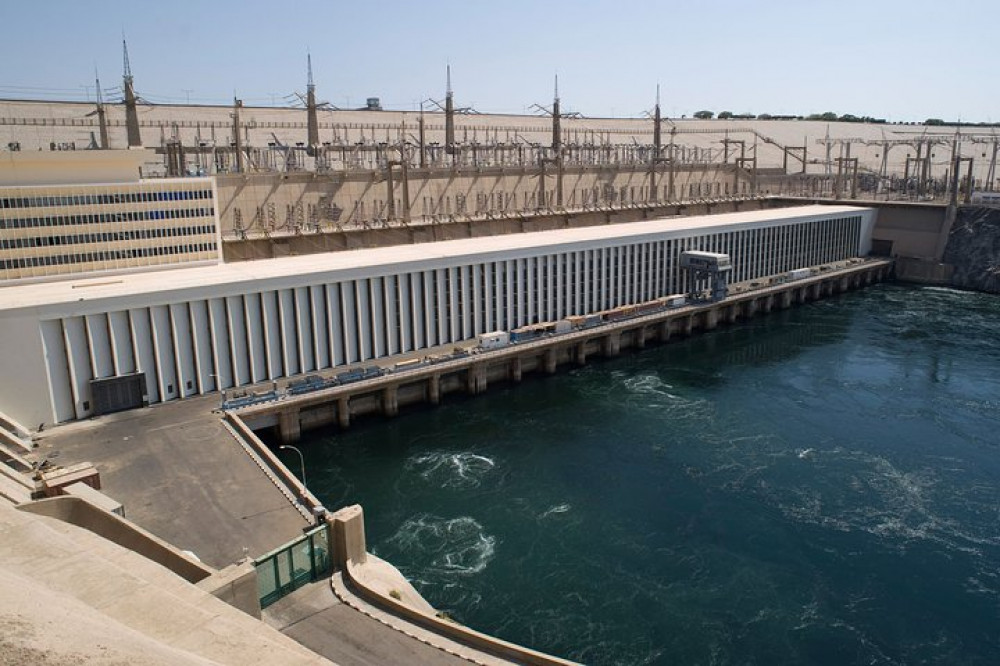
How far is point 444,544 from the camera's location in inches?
1008

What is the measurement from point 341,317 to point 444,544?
15817 mm

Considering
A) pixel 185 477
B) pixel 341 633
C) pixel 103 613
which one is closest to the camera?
pixel 103 613

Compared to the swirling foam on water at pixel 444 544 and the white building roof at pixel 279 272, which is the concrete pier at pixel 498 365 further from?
the swirling foam on water at pixel 444 544

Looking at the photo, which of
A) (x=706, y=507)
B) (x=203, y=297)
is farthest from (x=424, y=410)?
(x=706, y=507)

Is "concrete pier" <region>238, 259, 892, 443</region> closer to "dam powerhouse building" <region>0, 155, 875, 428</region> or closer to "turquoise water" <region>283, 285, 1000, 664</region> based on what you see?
"turquoise water" <region>283, 285, 1000, 664</region>

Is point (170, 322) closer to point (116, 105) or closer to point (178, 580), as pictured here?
point (178, 580)

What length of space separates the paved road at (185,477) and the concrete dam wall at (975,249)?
65.2 m

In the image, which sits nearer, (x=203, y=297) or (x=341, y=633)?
(x=341, y=633)

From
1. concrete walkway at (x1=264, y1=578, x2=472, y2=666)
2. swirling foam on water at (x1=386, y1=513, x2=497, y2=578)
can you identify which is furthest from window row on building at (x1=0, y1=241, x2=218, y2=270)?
concrete walkway at (x1=264, y1=578, x2=472, y2=666)

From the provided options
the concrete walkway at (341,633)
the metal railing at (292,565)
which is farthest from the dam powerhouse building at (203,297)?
the concrete walkway at (341,633)

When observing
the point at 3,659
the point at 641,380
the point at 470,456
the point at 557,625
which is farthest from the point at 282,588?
the point at 641,380

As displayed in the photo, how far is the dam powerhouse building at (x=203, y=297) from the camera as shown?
3052cm

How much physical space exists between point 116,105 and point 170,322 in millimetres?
48438

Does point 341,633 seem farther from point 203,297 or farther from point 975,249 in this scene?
point 975,249
